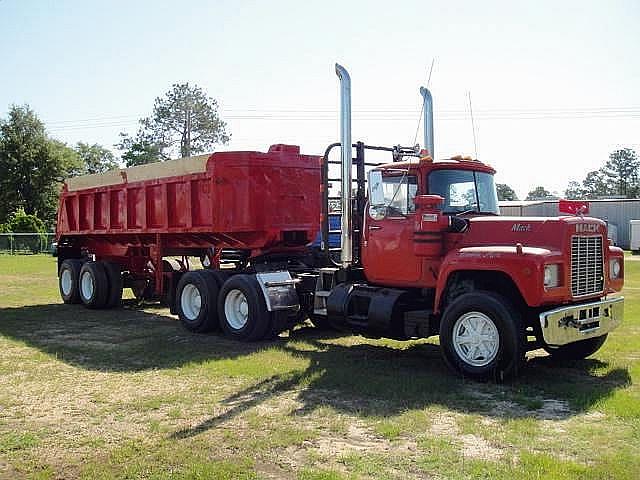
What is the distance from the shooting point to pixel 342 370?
876 cm

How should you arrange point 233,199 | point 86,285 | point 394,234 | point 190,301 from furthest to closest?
1. point 86,285
2. point 190,301
3. point 233,199
4. point 394,234

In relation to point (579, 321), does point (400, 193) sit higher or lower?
higher

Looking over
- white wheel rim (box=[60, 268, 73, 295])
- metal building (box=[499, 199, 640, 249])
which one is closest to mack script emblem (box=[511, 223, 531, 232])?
white wheel rim (box=[60, 268, 73, 295])

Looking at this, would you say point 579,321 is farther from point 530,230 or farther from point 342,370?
point 342,370

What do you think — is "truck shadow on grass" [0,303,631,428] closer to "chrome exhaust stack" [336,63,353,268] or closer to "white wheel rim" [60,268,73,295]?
"chrome exhaust stack" [336,63,353,268]

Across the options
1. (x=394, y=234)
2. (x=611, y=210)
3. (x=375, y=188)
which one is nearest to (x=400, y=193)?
(x=375, y=188)

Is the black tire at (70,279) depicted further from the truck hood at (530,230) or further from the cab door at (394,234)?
the truck hood at (530,230)

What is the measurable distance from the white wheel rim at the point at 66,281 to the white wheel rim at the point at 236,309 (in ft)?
23.0

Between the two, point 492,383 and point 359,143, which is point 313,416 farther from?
point 359,143

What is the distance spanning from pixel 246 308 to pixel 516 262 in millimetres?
4908

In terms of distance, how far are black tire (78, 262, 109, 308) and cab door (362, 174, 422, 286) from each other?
8.18 m

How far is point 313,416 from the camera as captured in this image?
675cm

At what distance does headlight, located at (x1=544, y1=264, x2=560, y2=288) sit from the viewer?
766 centimetres

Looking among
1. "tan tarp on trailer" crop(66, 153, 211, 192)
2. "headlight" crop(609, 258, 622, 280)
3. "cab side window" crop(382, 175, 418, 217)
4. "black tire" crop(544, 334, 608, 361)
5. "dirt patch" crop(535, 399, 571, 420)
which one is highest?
"tan tarp on trailer" crop(66, 153, 211, 192)
